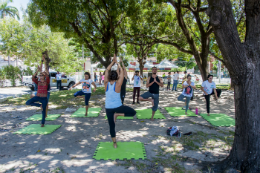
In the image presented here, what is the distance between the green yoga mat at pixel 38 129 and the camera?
221 inches

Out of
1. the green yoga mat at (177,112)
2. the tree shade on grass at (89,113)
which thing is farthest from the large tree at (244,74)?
the tree shade on grass at (89,113)

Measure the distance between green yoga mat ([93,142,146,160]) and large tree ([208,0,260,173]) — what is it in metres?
1.78

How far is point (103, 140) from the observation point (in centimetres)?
509

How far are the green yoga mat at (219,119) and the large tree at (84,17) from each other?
21.1ft

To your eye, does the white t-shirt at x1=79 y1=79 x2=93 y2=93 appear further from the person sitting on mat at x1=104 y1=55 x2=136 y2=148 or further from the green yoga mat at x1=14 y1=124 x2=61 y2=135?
the person sitting on mat at x1=104 y1=55 x2=136 y2=148

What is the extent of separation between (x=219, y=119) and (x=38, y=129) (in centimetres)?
668

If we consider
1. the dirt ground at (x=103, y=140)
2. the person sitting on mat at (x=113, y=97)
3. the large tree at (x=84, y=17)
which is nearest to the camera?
the dirt ground at (x=103, y=140)

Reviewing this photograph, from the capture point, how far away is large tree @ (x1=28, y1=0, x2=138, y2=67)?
9.36 meters

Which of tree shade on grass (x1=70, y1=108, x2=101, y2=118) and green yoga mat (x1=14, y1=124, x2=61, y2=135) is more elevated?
tree shade on grass (x1=70, y1=108, x2=101, y2=118)

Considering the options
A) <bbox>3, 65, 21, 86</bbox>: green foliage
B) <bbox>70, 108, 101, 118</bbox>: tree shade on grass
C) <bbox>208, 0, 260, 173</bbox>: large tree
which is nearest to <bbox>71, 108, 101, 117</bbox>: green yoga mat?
<bbox>70, 108, 101, 118</bbox>: tree shade on grass

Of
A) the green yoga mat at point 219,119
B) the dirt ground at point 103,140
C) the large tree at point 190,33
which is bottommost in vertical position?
the dirt ground at point 103,140

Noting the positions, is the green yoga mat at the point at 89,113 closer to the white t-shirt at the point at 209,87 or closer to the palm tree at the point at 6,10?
the white t-shirt at the point at 209,87

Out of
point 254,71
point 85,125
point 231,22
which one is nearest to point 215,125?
point 254,71

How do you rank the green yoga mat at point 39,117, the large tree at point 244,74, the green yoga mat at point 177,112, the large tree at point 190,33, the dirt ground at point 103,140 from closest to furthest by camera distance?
the large tree at point 244,74 → the dirt ground at point 103,140 → the green yoga mat at point 39,117 → the green yoga mat at point 177,112 → the large tree at point 190,33
